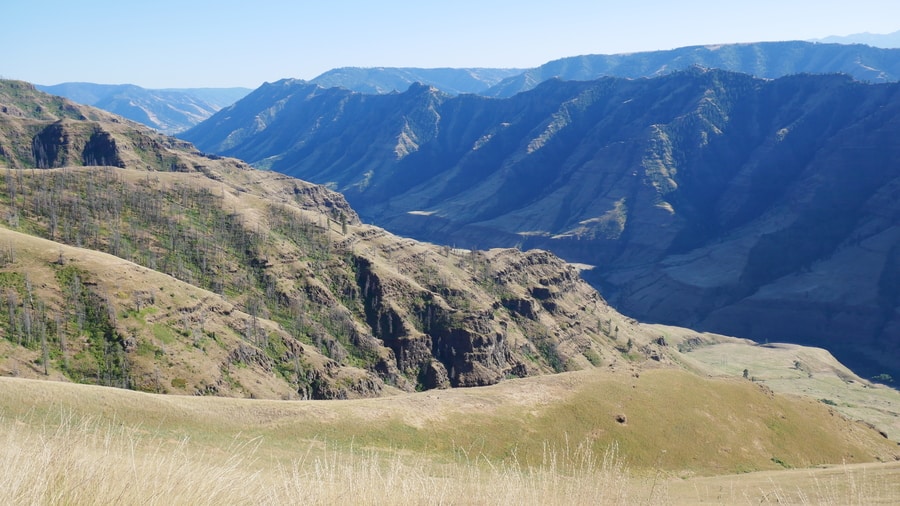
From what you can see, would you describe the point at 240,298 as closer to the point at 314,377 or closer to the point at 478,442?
the point at 314,377

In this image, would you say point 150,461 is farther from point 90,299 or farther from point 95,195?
point 95,195

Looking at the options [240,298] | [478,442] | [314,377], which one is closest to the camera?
[478,442]

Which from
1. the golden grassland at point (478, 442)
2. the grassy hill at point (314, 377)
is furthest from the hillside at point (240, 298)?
the golden grassland at point (478, 442)

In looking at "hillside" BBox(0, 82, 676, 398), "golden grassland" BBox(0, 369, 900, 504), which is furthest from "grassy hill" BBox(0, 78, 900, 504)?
"hillside" BBox(0, 82, 676, 398)

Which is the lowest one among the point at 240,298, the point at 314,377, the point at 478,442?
the point at 314,377

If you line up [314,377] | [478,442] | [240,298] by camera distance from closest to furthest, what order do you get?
[478,442] → [314,377] → [240,298]

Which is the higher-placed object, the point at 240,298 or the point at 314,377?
the point at 240,298

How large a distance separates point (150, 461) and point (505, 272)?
534 ft

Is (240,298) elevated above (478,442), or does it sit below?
below

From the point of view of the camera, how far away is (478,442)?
53.1 m

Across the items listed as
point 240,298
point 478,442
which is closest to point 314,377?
point 240,298

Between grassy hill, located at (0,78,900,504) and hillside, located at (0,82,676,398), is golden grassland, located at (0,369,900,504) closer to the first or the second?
grassy hill, located at (0,78,900,504)

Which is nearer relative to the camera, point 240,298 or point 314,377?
point 314,377

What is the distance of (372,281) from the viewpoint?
443 ft
